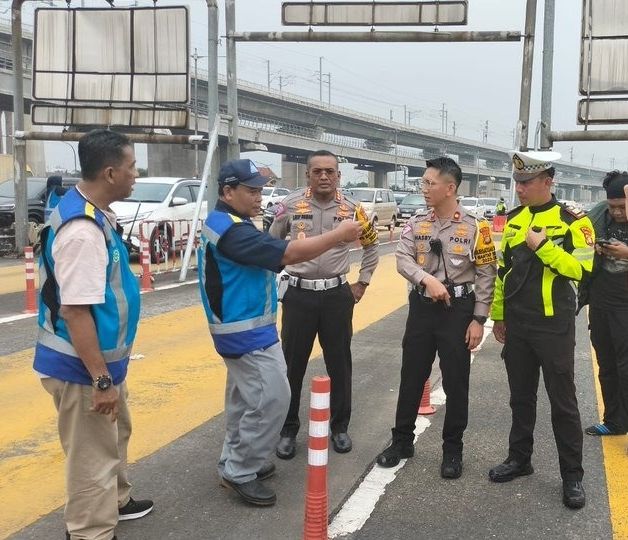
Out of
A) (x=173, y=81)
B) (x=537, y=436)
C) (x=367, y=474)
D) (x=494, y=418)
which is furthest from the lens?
(x=173, y=81)

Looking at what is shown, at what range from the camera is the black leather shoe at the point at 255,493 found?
362cm

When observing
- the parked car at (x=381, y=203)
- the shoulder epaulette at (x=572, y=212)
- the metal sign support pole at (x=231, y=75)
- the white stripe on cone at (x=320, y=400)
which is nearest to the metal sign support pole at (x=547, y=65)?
the metal sign support pole at (x=231, y=75)

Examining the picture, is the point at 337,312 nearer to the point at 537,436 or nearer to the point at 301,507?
the point at 301,507

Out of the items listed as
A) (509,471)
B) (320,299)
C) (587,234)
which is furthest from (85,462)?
(587,234)

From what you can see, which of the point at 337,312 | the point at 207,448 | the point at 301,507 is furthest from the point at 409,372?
the point at 207,448

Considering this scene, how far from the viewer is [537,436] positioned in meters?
4.71

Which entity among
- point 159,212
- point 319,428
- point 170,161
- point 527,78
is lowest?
point 319,428

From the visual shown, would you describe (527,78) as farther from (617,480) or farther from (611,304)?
(617,480)

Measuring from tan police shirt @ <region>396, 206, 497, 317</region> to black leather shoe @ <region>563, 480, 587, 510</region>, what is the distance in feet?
3.53

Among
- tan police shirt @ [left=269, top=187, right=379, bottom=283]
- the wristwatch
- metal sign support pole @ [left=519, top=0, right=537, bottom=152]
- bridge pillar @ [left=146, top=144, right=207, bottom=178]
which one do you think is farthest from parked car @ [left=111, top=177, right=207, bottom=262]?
bridge pillar @ [left=146, top=144, right=207, bottom=178]

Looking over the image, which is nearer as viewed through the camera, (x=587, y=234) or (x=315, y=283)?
(x=587, y=234)

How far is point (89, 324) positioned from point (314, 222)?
2038 millimetres

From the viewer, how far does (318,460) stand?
290cm

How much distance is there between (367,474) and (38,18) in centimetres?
1263
